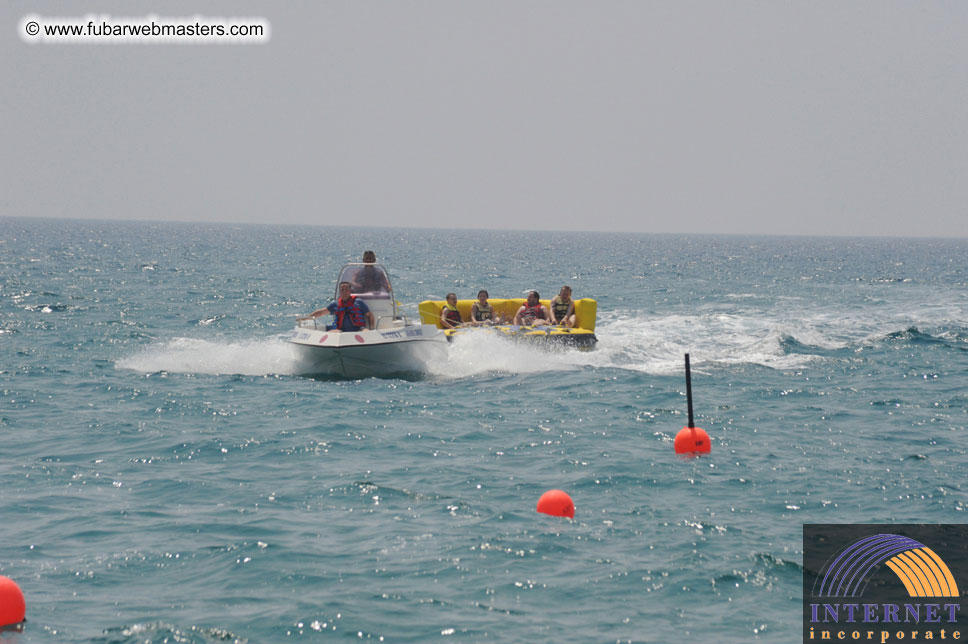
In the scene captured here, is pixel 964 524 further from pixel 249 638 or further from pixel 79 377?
pixel 79 377

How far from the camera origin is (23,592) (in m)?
7.78

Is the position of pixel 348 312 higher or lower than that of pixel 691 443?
higher

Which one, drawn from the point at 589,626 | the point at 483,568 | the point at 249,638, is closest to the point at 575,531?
the point at 483,568

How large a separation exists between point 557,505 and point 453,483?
160 cm

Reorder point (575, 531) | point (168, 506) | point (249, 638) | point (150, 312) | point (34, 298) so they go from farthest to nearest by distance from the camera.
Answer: point (34, 298)
point (150, 312)
point (168, 506)
point (575, 531)
point (249, 638)

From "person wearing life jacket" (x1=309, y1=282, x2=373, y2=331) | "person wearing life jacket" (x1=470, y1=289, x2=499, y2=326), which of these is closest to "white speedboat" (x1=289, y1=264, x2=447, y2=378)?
"person wearing life jacket" (x1=309, y1=282, x2=373, y2=331)

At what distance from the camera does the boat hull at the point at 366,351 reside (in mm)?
17281

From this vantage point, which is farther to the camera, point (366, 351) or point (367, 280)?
point (367, 280)

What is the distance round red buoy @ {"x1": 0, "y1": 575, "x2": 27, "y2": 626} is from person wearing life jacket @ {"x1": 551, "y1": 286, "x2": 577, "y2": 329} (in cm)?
1439

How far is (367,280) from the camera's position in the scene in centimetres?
1900

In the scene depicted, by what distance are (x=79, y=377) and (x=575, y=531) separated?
39.1ft

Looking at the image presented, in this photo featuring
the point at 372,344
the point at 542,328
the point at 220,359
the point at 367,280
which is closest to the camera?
the point at 372,344

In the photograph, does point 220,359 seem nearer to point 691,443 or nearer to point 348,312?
point 348,312

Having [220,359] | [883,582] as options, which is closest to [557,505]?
[883,582]
